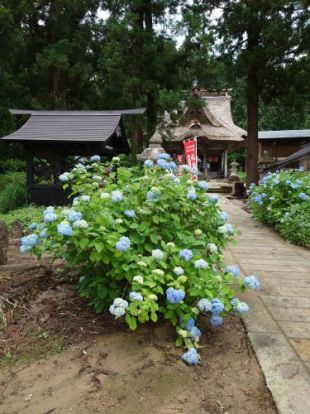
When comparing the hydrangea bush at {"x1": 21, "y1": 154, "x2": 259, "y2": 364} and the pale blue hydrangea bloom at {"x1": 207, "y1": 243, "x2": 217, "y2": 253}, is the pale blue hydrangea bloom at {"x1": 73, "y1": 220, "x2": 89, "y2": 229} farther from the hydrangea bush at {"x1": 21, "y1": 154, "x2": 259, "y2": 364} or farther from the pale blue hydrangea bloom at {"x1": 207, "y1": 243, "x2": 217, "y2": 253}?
the pale blue hydrangea bloom at {"x1": 207, "y1": 243, "x2": 217, "y2": 253}

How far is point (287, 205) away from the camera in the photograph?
23.9 ft

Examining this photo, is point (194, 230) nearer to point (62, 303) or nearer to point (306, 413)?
point (62, 303)

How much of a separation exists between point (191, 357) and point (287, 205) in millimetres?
5835

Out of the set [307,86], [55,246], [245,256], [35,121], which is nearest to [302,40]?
[307,86]

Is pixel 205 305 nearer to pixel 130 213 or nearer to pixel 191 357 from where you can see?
pixel 191 357

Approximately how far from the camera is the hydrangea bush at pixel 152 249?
2.15 meters

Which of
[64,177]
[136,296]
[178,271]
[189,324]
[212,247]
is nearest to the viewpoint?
[136,296]

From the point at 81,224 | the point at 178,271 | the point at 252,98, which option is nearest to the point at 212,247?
the point at 178,271

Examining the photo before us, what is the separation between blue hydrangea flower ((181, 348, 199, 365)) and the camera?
82.4 inches

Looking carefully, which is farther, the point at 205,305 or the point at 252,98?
the point at 252,98

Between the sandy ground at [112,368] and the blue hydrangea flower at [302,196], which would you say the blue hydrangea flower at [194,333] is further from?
the blue hydrangea flower at [302,196]

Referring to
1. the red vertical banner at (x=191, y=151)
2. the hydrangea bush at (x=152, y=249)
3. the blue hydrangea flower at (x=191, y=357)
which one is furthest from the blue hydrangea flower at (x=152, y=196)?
the red vertical banner at (x=191, y=151)

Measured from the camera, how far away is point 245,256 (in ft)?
16.8

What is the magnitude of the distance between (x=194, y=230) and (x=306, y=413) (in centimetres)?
141
